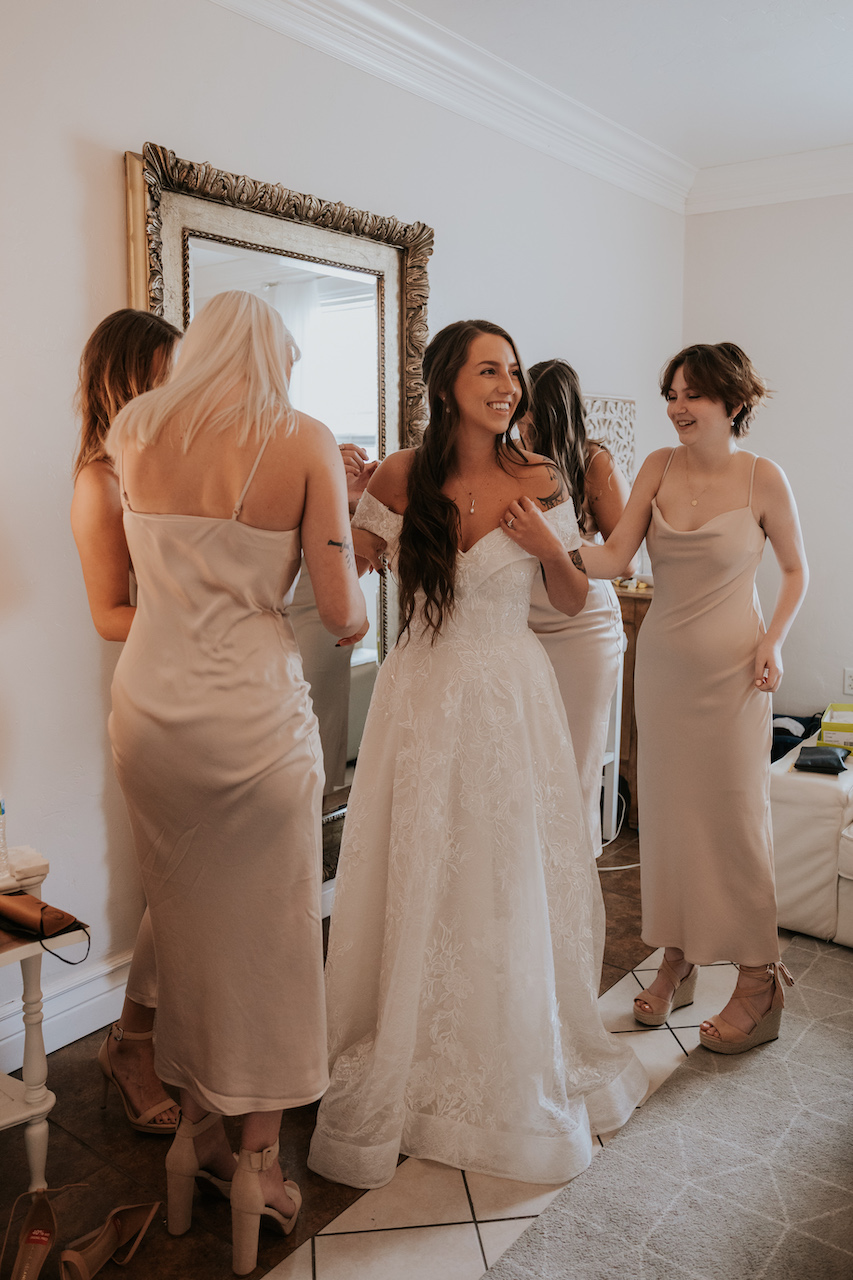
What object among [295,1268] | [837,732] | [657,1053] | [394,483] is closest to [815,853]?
[837,732]

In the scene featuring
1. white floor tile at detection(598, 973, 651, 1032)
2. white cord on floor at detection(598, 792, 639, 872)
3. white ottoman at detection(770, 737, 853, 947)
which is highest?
white ottoman at detection(770, 737, 853, 947)

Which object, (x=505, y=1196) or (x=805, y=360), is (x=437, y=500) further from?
(x=805, y=360)

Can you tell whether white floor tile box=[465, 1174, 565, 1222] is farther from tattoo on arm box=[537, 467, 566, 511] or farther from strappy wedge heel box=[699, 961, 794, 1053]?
tattoo on arm box=[537, 467, 566, 511]

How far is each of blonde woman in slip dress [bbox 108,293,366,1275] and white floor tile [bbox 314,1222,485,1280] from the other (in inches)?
4.5

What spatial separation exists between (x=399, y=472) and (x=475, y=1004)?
1.18m

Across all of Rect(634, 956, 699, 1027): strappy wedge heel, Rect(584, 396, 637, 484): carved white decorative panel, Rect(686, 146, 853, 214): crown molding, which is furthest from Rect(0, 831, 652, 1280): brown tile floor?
Rect(686, 146, 853, 214): crown molding

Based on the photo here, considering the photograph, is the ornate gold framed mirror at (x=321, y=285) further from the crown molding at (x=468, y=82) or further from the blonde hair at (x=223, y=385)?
the blonde hair at (x=223, y=385)

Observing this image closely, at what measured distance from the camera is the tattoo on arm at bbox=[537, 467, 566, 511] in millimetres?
2168

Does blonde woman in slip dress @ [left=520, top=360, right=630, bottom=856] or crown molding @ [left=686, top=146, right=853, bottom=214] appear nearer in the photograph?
blonde woman in slip dress @ [left=520, top=360, right=630, bottom=856]

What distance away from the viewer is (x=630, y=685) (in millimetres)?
4250

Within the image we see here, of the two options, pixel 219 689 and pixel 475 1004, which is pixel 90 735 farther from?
pixel 475 1004

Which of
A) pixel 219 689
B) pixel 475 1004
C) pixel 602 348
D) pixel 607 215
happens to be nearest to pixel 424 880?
pixel 475 1004

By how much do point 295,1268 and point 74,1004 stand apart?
1.05 m

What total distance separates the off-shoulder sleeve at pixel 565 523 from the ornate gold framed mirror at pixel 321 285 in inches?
41.1
